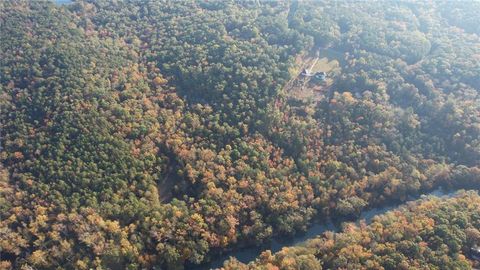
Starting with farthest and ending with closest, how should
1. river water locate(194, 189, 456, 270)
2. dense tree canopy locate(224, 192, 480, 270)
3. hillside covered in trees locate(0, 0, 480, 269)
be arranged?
river water locate(194, 189, 456, 270) < hillside covered in trees locate(0, 0, 480, 269) < dense tree canopy locate(224, 192, 480, 270)

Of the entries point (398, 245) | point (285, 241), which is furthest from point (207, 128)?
point (398, 245)

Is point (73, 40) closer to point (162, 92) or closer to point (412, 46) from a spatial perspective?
point (162, 92)

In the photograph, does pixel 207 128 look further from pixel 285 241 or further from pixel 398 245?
pixel 398 245

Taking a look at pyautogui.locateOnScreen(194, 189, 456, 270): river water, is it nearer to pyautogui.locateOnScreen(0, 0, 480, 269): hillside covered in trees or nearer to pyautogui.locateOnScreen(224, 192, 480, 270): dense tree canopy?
pyautogui.locateOnScreen(0, 0, 480, 269): hillside covered in trees

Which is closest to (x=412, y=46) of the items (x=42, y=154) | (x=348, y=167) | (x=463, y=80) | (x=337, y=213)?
(x=463, y=80)

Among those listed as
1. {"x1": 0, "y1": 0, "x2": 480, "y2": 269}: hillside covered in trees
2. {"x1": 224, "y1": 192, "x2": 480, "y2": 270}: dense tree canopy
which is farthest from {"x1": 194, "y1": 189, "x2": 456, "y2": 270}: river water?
{"x1": 224, "y1": 192, "x2": 480, "y2": 270}: dense tree canopy

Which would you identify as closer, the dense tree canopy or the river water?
the dense tree canopy
